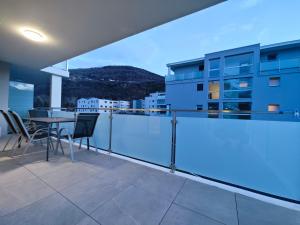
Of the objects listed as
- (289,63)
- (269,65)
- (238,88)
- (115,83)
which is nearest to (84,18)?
(238,88)

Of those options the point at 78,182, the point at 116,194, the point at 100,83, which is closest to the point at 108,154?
the point at 78,182

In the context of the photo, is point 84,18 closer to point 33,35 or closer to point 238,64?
point 33,35

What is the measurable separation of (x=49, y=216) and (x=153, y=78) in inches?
808

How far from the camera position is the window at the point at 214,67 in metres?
13.2

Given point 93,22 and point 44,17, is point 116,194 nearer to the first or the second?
point 93,22

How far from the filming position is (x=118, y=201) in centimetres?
147

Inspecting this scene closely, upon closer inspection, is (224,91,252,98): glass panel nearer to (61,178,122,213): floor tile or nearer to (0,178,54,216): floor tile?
(61,178,122,213): floor tile

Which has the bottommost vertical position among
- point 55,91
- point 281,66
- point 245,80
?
point 55,91

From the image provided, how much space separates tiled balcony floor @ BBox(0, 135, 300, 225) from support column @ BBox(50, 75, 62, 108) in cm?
479

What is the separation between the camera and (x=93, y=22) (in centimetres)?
228

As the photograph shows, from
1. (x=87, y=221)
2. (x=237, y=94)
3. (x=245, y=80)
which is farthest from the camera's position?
(x=237, y=94)

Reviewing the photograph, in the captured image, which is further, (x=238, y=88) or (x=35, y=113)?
(x=238, y=88)

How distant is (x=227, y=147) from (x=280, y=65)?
42.8 ft

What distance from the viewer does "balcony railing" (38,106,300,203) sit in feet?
5.32
